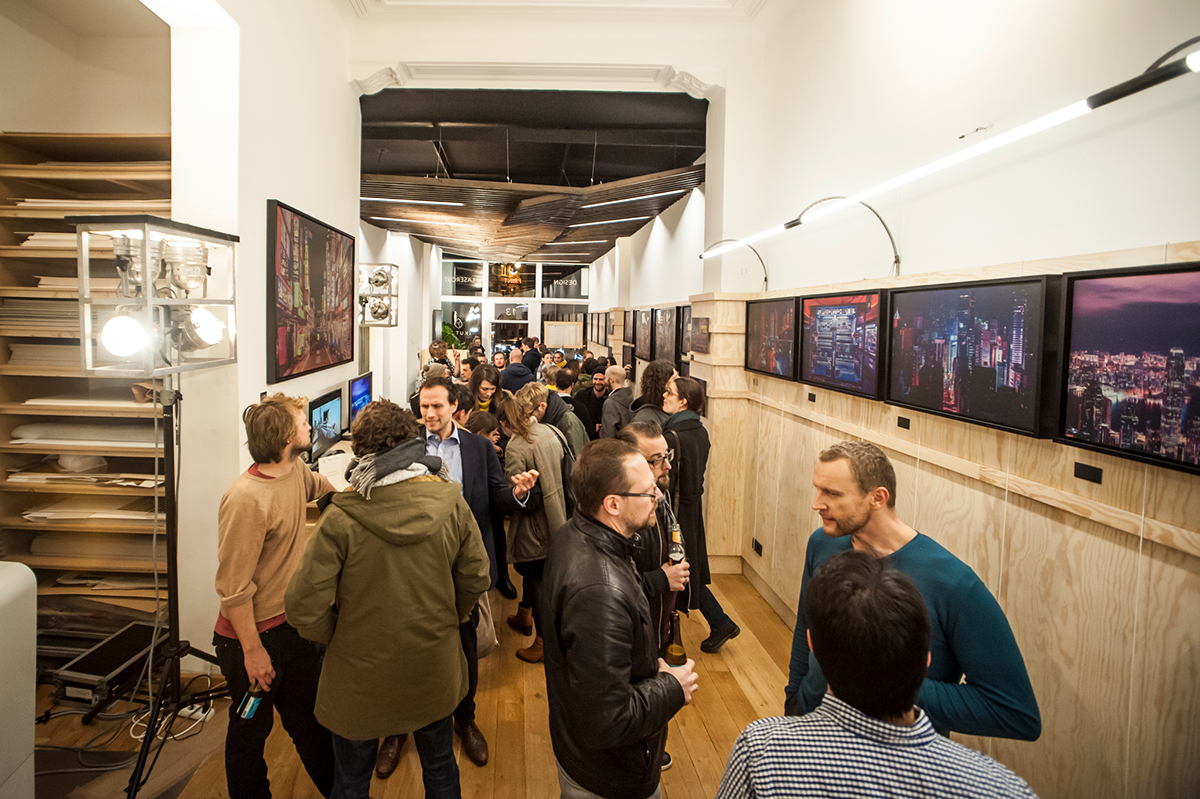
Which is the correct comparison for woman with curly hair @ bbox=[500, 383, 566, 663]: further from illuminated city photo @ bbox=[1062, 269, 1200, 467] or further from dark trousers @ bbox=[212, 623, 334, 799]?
illuminated city photo @ bbox=[1062, 269, 1200, 467]

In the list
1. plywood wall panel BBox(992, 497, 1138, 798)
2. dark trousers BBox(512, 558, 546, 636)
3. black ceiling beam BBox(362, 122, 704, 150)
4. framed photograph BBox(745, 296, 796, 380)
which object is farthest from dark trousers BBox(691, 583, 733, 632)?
black ceiling beam BBox(362, 122, 704, 150)

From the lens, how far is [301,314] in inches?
159

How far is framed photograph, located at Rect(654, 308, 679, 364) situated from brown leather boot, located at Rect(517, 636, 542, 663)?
13.3 ft

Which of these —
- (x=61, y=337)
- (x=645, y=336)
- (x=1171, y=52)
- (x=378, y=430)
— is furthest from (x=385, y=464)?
(x=645, y=336)

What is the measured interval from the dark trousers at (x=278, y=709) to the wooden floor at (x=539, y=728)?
1.37 feet

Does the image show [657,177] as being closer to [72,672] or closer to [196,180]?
[196,180]

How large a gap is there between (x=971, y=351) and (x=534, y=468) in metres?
2.18

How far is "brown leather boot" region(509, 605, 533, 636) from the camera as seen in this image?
4.29 m

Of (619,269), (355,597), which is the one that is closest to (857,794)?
(355,597)

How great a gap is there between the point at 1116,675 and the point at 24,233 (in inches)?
207

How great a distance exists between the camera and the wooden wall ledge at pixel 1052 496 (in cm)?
164

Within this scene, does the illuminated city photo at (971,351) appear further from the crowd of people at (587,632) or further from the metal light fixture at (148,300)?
the metal light fixture at (148,300)

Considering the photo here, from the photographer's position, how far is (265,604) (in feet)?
7.63

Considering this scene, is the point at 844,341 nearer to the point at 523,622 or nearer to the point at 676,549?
the point at 676,549
